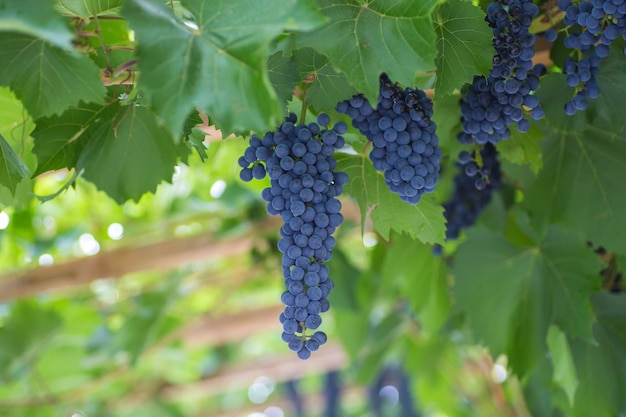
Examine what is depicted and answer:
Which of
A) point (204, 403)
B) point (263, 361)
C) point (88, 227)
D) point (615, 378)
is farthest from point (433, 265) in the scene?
point (204, 403)

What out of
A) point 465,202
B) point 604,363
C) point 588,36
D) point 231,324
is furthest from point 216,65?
point 231,324

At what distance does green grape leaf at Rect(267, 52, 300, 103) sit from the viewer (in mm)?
961

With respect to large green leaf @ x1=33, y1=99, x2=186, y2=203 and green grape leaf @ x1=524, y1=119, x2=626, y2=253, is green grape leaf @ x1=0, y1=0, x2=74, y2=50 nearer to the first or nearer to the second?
large green leaf @ x1=33, y1=99, x2=186, y2=203

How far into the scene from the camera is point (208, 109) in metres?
0.80

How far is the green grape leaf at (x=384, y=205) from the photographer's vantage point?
108 cm

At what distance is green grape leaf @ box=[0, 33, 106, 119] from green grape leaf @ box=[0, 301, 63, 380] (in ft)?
5.96

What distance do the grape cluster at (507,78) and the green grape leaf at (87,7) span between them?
0.51 metres

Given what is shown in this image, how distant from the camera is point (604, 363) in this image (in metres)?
1.56

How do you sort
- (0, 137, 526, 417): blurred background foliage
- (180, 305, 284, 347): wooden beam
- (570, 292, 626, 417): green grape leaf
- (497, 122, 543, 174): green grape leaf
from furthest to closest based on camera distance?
1. (180, 305, 284, 347): wooden beam
2. (0, 137, 526, 417): blurred background foliage
3. (570, 292, 626, 417): green grape leaf
4. (497, 122, 543, 174): green grape leaf

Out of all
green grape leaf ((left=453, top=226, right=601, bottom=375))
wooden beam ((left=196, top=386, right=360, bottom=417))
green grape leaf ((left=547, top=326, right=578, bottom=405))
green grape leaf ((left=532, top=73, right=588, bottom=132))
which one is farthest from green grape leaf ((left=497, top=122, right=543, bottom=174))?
wooden beam ((left=196, top=386, right=360, bottom=417))

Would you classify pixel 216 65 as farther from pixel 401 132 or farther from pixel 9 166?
pixel 9 166

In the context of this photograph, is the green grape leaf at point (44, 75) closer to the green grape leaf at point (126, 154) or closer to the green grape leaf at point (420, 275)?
the green grape leaf at point (126, 154)

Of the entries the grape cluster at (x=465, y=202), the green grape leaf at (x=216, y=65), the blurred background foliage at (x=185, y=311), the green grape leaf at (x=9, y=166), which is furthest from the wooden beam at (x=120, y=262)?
the green grape leaf at (x=216, y=65)

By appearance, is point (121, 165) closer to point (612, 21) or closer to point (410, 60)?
point (410, 60)
